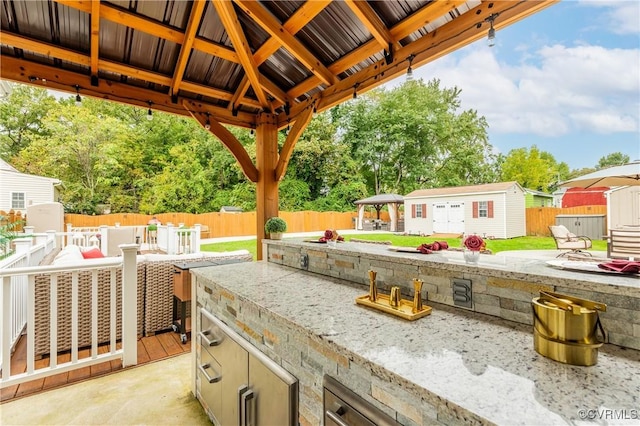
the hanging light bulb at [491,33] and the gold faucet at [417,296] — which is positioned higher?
the hanging light bulb at [491,33]

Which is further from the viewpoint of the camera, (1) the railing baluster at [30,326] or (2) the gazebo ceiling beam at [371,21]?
(1) the railing baluster at [30,326]

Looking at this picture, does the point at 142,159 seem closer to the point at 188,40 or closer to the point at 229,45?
the point at 229,45

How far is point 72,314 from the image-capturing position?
2.41 meters

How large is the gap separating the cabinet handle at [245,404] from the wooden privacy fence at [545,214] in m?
2.90

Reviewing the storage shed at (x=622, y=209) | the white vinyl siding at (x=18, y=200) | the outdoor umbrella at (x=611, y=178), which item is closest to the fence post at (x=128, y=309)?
the outdoor umbrella at (x=611, y=178)

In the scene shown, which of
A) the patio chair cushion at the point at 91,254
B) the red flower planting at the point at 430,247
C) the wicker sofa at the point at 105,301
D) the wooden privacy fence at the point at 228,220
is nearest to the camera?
the red flower planting at the point at 430,247

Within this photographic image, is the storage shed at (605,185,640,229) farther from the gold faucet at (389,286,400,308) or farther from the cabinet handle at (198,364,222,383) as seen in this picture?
the cabinet handle at (198,364,222,383)

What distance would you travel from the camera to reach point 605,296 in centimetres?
89

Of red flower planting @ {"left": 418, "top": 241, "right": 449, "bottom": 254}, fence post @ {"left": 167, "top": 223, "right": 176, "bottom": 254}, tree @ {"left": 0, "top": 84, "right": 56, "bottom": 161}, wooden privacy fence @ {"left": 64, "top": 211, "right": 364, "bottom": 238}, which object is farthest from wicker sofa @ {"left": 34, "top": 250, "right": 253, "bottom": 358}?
tree @ {"left": 0, "top": 84, "right": 56, "bottom": 161}

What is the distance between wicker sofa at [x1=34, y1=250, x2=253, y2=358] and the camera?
8.91ft

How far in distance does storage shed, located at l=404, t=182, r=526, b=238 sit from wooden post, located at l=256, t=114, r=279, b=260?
174 cm

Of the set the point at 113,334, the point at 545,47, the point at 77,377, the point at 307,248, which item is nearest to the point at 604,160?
the point at 545,47

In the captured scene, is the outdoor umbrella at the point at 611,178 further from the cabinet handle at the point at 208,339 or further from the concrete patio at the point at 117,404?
the concrete patio at the point at 117,404

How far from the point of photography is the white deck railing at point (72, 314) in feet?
7.11
